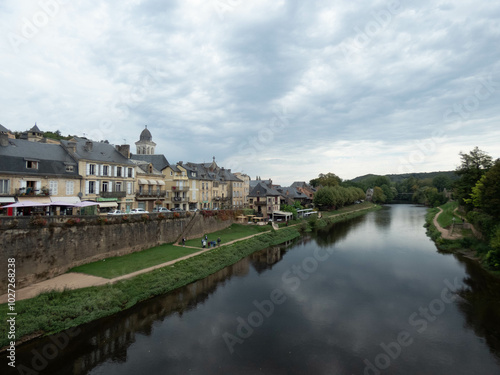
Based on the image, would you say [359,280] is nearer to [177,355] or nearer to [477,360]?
[477,360]

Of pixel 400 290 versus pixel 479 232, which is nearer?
pixel 400 290

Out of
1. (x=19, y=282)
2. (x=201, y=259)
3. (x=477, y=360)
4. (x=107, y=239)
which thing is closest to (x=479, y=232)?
(x=477, y=360)

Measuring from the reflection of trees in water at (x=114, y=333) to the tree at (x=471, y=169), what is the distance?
44409 millimetres

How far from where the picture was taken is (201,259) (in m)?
28.5

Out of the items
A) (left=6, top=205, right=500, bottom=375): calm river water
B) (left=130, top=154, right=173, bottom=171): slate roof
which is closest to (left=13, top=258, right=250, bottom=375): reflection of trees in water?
(left=6, top=205, right=500, bottom=375): calm river water

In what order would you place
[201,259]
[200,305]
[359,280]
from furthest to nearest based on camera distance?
[201,259] → [359,280] → [200,305]

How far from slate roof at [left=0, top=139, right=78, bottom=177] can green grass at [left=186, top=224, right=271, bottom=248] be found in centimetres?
1619

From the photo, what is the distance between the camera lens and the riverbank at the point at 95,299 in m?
15.3

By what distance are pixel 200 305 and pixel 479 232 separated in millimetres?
37251

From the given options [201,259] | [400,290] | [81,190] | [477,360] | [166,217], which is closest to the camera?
[477,360]

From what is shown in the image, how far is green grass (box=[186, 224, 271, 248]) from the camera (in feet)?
122

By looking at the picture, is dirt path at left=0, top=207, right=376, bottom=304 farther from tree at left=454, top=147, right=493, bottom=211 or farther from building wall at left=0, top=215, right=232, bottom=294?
tree at left=454, top=147, right=493, bottom=211

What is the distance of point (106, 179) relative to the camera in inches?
1346

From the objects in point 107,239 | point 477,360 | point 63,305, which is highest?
point 107,239
